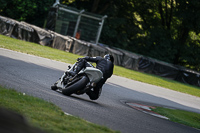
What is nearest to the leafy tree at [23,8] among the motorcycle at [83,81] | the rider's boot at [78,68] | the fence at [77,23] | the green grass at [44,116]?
the fence at [77,23]

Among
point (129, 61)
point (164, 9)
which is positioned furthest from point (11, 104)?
point (164, 9)

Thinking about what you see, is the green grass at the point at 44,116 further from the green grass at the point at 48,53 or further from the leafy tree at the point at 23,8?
the leafy tree at the point at 23,8

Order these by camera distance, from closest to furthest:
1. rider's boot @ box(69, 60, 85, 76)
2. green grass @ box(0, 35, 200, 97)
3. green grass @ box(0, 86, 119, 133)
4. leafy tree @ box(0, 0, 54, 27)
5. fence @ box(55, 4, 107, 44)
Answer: green grass @ box(0, 86, 119, 133)
rider's boot @ box(69, 60, 85, 76)
green grass @ box(0, 35, 200, 97)
fence @ box(55, 4, 107, 44)
leafy tree @ box(0, 0, 54, 27)

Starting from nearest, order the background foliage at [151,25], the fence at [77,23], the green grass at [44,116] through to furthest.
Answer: the green grass at [44,116], the fence at [77,23], the background foliage at [151,25]

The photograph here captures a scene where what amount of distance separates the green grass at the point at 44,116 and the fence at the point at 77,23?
2482cm

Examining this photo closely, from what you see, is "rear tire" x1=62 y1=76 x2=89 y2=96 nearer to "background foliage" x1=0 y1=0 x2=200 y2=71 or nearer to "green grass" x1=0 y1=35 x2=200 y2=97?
"green grass" x1=0 y1=35 x2=200 y2=97

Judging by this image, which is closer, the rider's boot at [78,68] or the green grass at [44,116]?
the green grass at [44,116]

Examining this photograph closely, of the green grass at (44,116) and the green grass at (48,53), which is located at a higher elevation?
the green grass at (44,116)

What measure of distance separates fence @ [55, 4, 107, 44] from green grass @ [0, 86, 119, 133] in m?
24.8

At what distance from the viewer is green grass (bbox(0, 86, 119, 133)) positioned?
15.7 ft

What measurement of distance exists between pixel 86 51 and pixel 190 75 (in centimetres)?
1006

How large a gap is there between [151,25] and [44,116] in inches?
1503

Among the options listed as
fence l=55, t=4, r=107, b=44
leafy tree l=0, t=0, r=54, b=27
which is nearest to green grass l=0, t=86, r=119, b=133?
fence l=55, t=4, r=107, b=44

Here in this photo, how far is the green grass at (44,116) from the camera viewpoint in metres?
4.78
